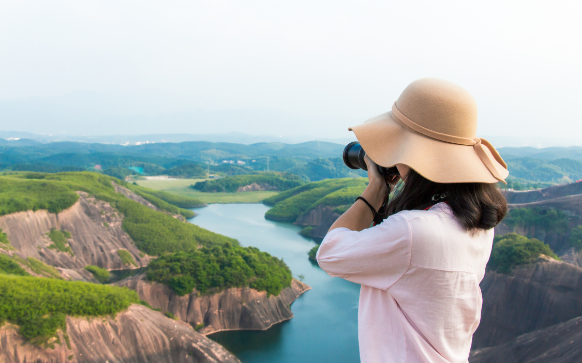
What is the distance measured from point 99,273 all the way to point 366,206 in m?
24.4

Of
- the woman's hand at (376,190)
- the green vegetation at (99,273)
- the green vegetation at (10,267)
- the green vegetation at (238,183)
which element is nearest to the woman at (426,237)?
the woman's hand at (376,190)

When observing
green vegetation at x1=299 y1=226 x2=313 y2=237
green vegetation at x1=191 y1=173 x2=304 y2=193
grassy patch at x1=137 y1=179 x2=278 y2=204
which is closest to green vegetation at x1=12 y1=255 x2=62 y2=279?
green vegetation at x1=299 y1=226 x2=313 y2=237

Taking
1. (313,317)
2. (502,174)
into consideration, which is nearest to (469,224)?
(502,174)

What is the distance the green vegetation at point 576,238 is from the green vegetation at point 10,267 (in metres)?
26.8

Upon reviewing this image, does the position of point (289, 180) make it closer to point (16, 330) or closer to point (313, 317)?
point (313, 317)

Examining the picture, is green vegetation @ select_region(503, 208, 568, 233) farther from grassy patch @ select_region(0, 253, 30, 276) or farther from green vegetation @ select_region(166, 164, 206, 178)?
green vegetation @ select_region(166, 164, 206, 178)

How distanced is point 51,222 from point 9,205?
250cm

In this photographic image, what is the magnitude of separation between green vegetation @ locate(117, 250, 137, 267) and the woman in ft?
88.7

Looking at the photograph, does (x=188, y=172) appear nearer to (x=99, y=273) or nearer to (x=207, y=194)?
(x=207, y=194)

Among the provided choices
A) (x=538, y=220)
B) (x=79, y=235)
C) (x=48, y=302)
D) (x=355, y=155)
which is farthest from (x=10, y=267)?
(x=538, y=220)

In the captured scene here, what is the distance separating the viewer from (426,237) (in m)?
1.21

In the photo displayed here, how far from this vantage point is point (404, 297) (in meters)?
1.29

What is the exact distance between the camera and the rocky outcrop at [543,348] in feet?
37.4

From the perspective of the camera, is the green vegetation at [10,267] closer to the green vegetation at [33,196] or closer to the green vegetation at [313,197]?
the green vegetation at [33,196]
